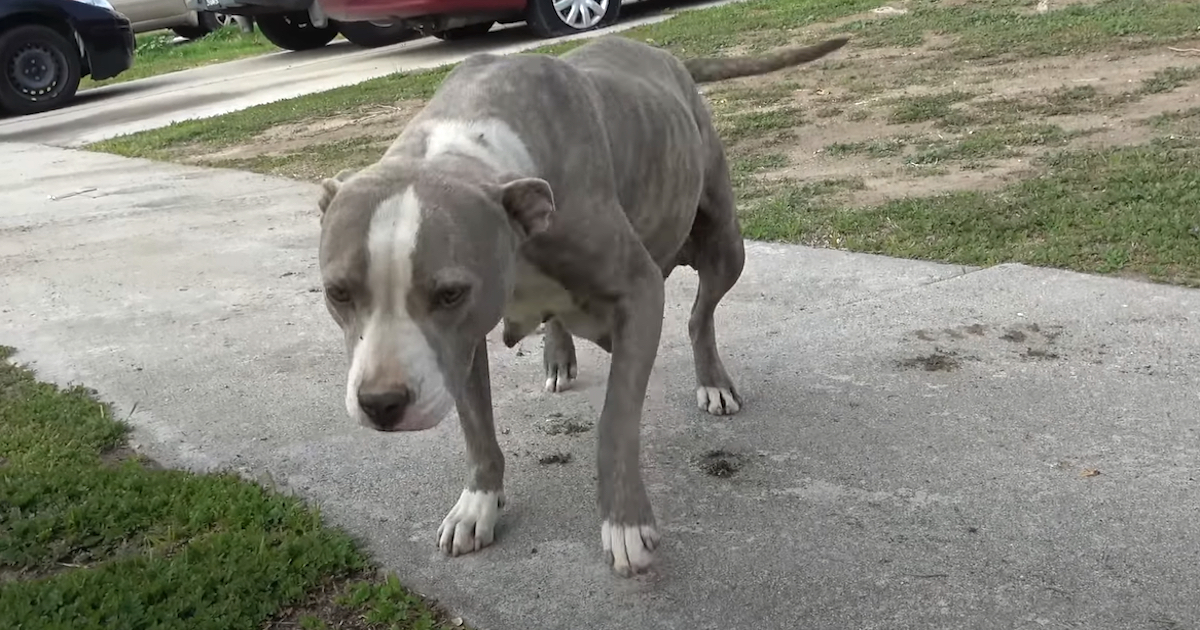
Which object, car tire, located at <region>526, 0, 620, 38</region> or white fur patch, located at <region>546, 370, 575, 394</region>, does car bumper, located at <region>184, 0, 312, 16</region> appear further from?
white fur patch, located at <region>546, 370, 575, 394</region>

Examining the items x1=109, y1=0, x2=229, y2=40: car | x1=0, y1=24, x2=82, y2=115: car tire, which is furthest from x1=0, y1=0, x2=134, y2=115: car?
x1=109, y1=0, x2=229, y2=40: car

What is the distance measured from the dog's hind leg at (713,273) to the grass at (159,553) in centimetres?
125

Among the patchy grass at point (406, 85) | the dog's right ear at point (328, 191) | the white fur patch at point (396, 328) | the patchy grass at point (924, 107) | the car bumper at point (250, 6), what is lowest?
the patchy grass at point (406, 85)

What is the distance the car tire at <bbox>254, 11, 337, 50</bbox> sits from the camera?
15375mm

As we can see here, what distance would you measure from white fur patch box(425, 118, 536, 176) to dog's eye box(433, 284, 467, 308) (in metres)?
0.40

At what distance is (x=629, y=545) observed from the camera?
2689 millimetres

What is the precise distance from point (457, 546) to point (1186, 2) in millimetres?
8870

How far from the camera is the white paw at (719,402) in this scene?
141 inches

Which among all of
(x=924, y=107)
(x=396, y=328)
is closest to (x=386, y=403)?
(x=396, y=328)

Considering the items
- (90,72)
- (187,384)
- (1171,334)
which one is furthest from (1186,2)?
(90,72)

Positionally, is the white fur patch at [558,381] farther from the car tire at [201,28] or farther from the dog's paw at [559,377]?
the car tire at [201,28]

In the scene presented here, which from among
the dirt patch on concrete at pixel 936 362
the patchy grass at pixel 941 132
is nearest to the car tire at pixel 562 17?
the patchy grass at pixel 941 132

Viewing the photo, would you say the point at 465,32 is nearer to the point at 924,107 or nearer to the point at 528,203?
the point at 924,107

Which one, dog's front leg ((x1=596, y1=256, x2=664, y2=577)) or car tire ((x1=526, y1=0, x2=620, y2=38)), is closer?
dog's front leg ((x1=596, y1=256, x2=664, y2=577))
